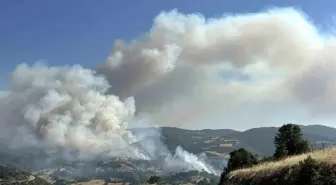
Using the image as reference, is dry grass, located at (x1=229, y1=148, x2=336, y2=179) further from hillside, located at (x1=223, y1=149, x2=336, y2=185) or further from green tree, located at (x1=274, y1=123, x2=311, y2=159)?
green tree, located at (x1=274, y1=123, x2=311, y2=159)

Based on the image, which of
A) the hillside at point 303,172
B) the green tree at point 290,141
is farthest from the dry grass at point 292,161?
the green tree at point 290,141

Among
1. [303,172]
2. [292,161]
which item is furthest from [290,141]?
[303,172]

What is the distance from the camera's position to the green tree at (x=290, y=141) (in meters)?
88.8

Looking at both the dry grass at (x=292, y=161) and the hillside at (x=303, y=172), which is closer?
the hillside at (x=303, y=172)

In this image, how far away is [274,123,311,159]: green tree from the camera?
88.8m

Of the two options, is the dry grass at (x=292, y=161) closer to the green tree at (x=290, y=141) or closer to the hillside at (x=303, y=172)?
the hillside at (x=303, y=172)

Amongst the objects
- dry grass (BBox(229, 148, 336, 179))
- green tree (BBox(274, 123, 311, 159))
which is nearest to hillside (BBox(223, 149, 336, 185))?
dry grass (BBox(229, 148, 336, 179))

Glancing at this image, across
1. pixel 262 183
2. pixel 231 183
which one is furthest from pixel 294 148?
pixel 262 183

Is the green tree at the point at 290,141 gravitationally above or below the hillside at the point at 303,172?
above

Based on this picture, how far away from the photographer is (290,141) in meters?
94.8

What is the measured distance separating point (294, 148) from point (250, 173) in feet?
193

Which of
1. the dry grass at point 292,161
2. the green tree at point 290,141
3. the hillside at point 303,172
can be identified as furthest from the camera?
the green tree at point 290,141

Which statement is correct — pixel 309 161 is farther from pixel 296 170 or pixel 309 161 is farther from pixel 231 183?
pixel 231 183

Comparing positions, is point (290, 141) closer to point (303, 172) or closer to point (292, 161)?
point (292, 161)
